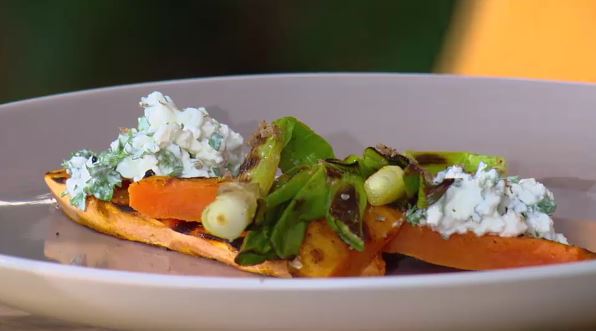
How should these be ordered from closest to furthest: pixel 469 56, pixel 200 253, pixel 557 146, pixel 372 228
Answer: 1. pixel 372 228
2. pixel 200 253
3. pixel 557 146
4. pixel 469 56

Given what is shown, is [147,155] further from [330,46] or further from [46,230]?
[330,46]

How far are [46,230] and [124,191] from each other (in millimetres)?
147

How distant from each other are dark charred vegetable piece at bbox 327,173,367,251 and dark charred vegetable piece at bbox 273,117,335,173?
0.63 ft

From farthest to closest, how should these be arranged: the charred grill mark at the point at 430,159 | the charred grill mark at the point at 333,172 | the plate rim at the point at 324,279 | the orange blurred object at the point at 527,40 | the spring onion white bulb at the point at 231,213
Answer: the orange blurred object at the point at 527,40, the charred grill mark at the point at 430,159, the charred grill mark at the point at 333,172, the spring onion white bulb at the point at 231,213, the plate rim at the point at 324,279

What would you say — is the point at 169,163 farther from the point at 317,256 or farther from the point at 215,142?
the point at 317,256

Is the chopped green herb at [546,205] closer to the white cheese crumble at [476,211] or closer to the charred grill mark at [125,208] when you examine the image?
the white cheese crumble at [476,211]

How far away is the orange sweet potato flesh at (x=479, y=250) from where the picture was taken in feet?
3.54

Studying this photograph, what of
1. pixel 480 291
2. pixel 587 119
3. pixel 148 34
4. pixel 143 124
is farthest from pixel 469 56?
pixel 480 291

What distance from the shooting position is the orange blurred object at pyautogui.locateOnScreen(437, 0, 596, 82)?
9.48ft

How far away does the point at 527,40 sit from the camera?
2992 millimetres

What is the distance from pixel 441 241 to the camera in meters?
1.09

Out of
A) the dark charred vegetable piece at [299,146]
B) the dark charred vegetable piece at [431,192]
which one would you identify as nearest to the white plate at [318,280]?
the dark charred vegetable piece at [431,192]

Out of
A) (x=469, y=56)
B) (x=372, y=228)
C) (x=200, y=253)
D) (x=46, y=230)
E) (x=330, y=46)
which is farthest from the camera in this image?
(x=330, y=46)

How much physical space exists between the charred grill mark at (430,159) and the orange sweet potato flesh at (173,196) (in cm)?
34
